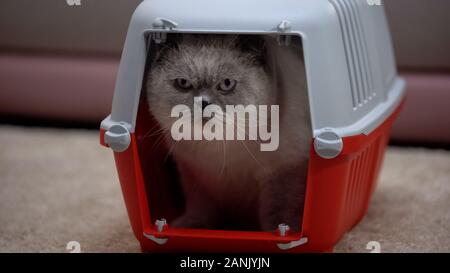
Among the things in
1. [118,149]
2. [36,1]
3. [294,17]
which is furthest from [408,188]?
[36,1]

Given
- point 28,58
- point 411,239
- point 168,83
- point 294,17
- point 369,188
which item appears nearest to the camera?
point 294,17

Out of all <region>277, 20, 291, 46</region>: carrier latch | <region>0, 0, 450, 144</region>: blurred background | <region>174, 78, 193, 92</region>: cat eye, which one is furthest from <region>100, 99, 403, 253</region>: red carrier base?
<region>0, 0, 450, 144</region>: blurred background

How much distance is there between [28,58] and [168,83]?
1.11 meters

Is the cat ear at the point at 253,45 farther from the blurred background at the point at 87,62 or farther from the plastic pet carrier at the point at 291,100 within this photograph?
the blurred background at the point at 87,62

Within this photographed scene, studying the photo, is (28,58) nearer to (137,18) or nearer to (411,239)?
(137,18)

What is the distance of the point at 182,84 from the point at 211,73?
71 mm

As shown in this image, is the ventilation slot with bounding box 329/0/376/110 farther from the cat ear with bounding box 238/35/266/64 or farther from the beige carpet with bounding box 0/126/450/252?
the beige carpet with bounding box 0/126/450/252

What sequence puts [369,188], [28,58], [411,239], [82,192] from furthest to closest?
[28,58]
[82,192]
[369,188]
[411,239]

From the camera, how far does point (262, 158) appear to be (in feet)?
4.02

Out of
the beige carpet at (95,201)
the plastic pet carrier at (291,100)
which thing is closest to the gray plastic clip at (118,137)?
the plastic pet carrier at (291,100)

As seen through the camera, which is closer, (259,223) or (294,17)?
(294,17)

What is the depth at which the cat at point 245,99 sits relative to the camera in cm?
118

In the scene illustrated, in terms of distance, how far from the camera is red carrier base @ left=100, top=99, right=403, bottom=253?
1113mm

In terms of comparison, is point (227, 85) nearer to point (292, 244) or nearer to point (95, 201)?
point (292, 244)
